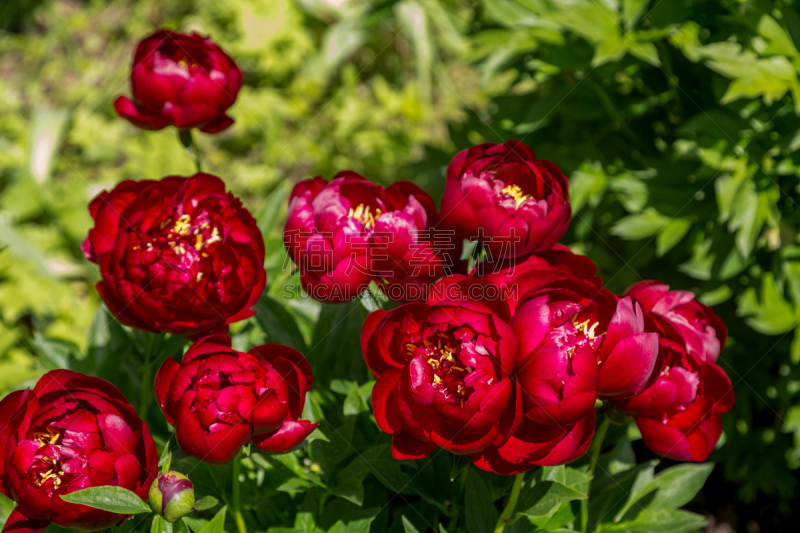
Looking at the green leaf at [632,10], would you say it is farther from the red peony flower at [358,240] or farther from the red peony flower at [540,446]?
the red peony flower at [540,446]

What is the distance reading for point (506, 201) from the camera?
2.58 feet

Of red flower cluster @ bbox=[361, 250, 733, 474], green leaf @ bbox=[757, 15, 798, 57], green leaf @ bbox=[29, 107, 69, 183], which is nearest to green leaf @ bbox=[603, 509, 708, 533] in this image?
red flower cluster @ bbox=[361, 250, 733, 474]

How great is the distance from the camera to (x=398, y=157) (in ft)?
8.93

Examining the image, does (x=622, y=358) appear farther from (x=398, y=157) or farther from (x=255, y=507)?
(x=398, y=157)

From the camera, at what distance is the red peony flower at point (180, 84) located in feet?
3.37

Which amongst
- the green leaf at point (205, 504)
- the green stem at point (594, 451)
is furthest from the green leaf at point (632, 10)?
the green leaf at point (205, 504)

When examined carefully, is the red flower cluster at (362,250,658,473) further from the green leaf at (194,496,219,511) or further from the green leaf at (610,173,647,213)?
the green leaf at (610,173,647,213)

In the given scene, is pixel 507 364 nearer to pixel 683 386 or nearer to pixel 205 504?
pixel 683 386

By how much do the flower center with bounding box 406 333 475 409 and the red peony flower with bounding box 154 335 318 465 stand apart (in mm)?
166

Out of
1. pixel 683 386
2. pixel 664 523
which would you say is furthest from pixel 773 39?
pixel 664 523

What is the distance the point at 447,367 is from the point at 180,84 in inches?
26.3

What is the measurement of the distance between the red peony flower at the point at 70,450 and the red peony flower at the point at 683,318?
65 centimetres

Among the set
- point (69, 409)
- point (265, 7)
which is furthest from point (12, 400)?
point (265, 7)

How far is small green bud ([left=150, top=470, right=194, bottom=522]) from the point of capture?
2.26 ft
